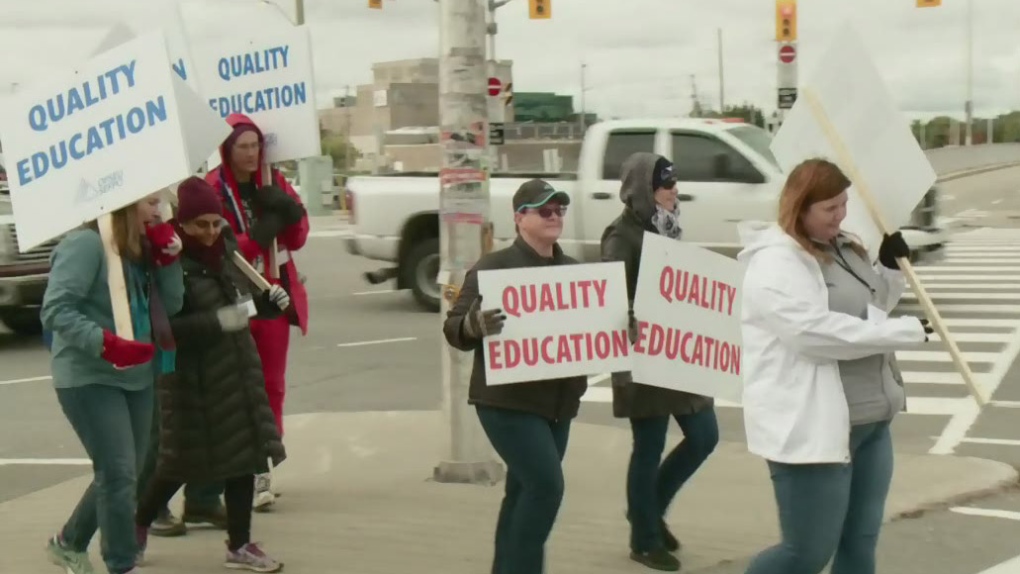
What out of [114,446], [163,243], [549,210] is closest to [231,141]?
[163,243]

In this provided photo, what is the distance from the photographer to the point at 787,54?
24266mm

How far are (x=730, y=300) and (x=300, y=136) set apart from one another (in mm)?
2434

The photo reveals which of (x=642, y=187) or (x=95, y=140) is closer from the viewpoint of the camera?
(x=95, y=140)

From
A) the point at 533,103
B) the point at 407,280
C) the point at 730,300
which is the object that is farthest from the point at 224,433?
the point at 533,103

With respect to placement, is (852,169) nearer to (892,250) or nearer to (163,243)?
(892,250)

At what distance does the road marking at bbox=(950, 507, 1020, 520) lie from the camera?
21.6 feet

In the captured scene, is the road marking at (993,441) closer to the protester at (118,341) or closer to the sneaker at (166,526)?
the sneaker at (166,526)

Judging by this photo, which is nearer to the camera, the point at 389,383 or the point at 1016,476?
the point at 1016,476

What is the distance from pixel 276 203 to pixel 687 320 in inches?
85.5

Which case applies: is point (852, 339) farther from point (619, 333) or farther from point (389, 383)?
point (389, 383)

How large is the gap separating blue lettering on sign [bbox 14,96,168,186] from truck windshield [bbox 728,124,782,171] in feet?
33.6

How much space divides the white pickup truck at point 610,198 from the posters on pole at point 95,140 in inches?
381

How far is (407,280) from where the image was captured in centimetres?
1570

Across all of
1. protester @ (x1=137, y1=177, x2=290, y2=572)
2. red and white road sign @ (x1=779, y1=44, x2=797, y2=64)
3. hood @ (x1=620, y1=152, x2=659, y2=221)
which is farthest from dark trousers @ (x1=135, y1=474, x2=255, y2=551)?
red and white road sign @ (x1=779, y1=44, x2=797, y2=64)
